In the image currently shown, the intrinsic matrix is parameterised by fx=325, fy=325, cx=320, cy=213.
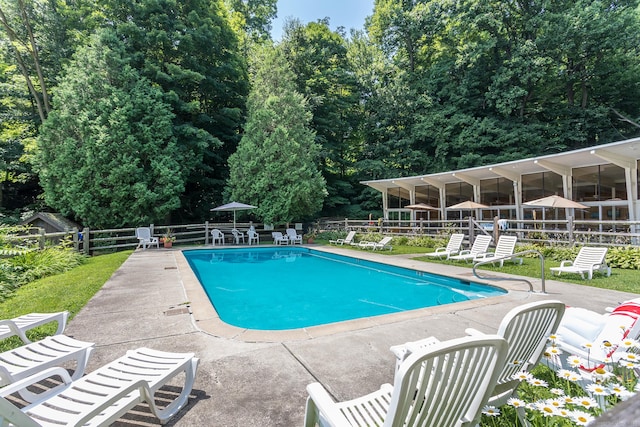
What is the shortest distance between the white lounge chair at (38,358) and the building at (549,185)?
15213 mm

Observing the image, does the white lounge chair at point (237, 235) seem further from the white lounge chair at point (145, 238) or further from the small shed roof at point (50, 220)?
the small shed roof at point (50, 220)

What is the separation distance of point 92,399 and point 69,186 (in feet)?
59.3

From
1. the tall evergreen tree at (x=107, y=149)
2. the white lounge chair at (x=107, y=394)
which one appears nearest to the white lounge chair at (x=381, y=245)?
the tall evergreen tree at (x=107, y=149)

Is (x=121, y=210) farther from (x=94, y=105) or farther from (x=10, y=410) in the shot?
(x=10, y=410)

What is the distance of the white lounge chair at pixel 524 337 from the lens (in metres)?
2.05

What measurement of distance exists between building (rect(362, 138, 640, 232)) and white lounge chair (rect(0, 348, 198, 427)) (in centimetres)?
1463

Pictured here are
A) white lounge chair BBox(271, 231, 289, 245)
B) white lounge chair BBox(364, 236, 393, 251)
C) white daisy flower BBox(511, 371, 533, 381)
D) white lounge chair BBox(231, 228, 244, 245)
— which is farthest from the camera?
white lounge chair BBox(231, 228, 244, 245)

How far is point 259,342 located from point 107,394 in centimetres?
196

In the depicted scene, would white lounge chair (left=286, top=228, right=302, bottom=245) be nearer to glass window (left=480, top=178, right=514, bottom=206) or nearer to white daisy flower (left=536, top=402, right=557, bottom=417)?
glass window (left=480, top=178, right=514, bottom=206)

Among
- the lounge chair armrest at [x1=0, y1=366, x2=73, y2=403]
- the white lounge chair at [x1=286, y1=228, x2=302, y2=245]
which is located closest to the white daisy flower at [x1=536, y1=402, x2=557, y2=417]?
the lounge chair armrest at [x1=0, y1=366, x2=73, y2=403]

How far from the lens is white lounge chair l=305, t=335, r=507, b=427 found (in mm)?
1384

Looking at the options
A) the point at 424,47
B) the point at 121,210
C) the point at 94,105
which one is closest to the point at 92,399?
the point at 121,210

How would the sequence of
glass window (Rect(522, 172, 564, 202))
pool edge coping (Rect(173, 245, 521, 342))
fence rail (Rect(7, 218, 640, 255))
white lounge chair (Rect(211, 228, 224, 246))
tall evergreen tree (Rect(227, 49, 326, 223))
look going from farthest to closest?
tall evergreen tree (Rect(227, 49, 326, 223))
white lounge chair (Rect(211, 228, 224, 246))
glass window (Rect(522, 172, 564, 202))
fence rail (Rect(7, 218, 640, 255))
pool edge coping (Rect(173, 245, 521, 342))

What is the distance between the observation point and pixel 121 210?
54.7 feet
